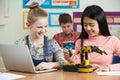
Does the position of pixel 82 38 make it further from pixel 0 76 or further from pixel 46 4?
pixel 46 4

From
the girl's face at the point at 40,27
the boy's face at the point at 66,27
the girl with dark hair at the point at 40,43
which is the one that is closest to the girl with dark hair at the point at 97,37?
the girl with dark hair at the point at 40,43

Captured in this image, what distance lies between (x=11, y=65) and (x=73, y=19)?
173 cm

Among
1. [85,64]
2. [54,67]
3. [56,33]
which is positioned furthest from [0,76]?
[56,33]

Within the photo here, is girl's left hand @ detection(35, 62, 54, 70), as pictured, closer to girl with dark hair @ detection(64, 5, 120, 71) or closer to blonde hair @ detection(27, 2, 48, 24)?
girl with dark hair @ detection(64, 5, 120, 71)

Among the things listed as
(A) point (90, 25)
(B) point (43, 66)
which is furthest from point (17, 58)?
(A) point (90, 25)

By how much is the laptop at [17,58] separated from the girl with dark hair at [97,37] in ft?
1.25

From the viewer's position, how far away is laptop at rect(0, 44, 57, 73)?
153 centimetres

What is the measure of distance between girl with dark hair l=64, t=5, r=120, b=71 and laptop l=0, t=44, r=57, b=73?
381mm

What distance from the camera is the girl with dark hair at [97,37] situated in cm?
180

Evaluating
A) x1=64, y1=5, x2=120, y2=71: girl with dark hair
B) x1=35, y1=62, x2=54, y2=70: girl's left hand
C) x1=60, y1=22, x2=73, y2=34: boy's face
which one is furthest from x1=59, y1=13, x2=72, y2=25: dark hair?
x1=35, y1=62, x2=54, y2=70: girl's left hand

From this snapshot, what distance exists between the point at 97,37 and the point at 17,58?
683mm

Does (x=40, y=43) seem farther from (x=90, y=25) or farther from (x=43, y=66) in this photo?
(x=90, y=25)

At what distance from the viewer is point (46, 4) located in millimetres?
3254

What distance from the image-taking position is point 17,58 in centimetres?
161
